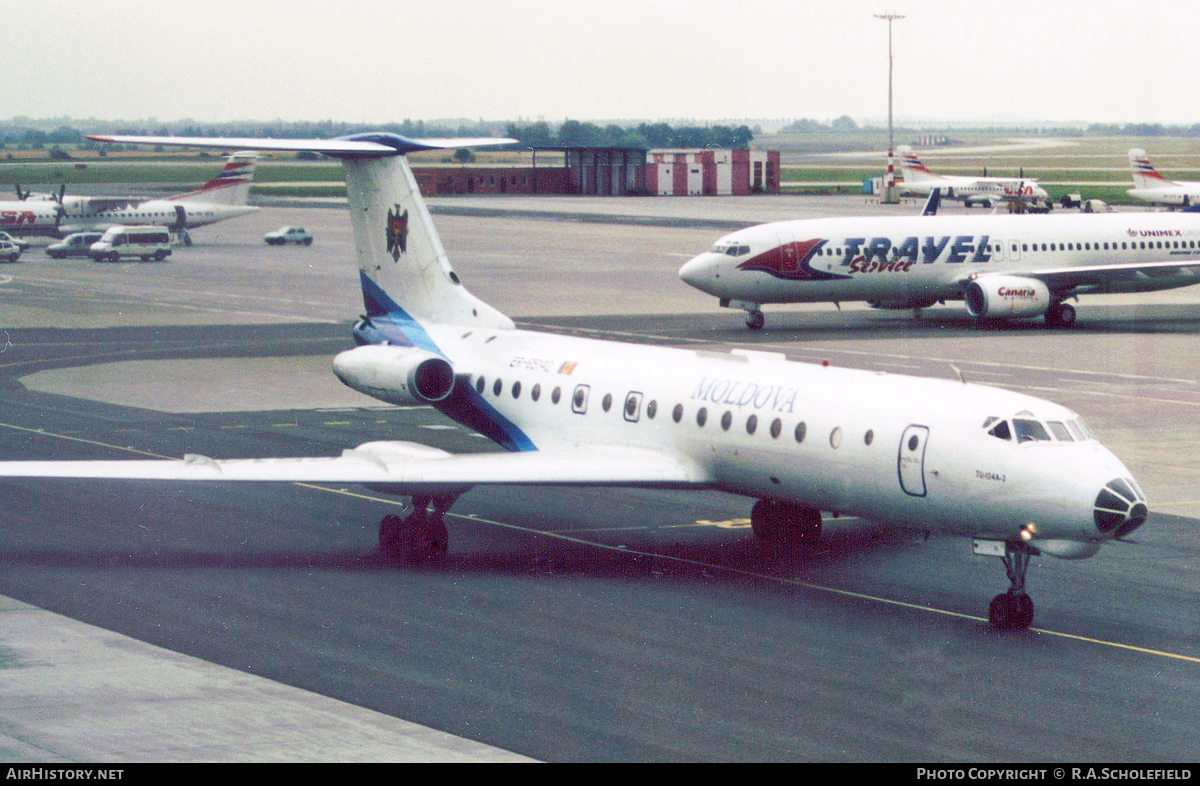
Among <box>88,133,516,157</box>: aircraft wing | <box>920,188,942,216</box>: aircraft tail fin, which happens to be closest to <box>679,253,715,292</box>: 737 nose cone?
<box>920,188,942,216</box>: aircraft tail fin

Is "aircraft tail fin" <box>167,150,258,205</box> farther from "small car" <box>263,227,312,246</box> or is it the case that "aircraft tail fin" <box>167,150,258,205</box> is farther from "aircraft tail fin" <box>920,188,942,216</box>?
"aircraft tail fin" <box>920,188,942,216</box>

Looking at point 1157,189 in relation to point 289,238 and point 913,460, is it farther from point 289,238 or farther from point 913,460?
point 913,460

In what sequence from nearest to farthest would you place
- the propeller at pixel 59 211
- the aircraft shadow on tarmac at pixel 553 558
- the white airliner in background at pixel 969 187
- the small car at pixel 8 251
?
1. the aircraft shadow on tarmac at pixel 553 558
2. the small car at pixel 8 251
3. the propeller at pixel 59 211
4. the white airliner in background at pixel 969 187

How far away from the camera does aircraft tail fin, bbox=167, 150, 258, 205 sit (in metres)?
111

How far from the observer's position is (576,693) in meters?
18.6

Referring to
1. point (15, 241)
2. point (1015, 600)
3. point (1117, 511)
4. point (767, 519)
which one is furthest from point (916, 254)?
point (15, 241)

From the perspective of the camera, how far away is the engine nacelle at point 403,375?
2817cm

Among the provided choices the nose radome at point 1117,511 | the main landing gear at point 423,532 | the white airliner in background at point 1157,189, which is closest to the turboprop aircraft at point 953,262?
the main landing gear at point 423,532

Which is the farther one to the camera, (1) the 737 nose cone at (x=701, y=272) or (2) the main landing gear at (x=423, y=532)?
(1) the 737 nose cone at (x=701, y=272)

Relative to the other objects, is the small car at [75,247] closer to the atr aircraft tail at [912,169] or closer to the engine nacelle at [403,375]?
the engine nacelle at [403,375]

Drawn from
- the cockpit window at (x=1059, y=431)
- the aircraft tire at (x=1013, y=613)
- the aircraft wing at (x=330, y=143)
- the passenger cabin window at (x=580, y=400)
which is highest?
the aircraft wing at (x=330, y=143)

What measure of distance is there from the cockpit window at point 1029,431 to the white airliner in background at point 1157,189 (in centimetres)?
11563

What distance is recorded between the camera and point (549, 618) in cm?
2200

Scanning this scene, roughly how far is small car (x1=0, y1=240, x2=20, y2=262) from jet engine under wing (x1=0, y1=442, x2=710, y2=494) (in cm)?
7440
